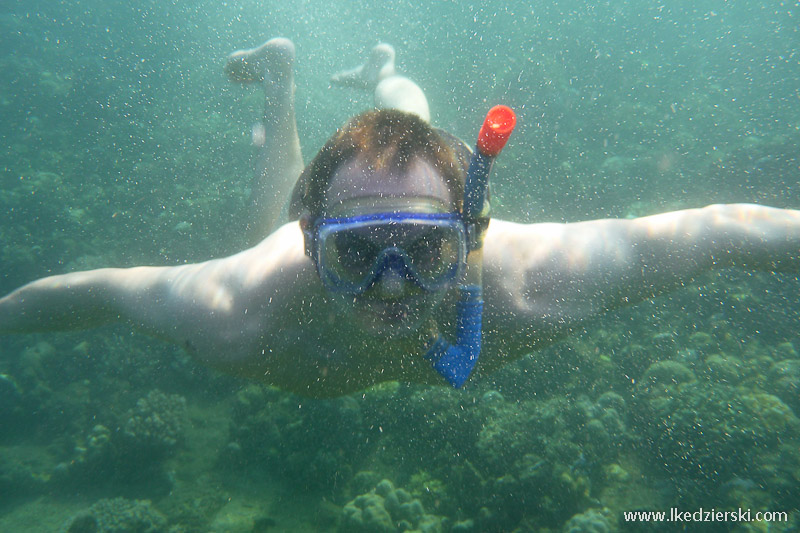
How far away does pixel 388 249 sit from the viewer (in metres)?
1.59

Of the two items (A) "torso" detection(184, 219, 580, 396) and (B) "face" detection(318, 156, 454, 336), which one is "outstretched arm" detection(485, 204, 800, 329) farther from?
(B) "face" detection(318, 156, 454, 336)

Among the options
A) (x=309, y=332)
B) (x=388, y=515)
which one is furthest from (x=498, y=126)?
(x=388, y=515)

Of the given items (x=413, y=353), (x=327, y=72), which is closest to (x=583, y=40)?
(x=327, y=72)

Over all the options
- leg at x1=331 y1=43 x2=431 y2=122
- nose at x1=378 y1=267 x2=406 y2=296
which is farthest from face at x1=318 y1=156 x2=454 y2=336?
leg at x1=331 y1=43 x2=431 y2=122

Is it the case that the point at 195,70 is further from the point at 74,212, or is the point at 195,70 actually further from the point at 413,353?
the point at 413,353

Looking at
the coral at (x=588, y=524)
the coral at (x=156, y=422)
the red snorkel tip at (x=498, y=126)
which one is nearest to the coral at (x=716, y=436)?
the coral at (x=588, y=524)

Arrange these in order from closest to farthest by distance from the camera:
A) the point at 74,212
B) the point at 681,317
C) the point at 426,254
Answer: the point at 426,254 < the point at 681,317 < the point at 74,212

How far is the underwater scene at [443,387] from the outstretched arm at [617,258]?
186 cm

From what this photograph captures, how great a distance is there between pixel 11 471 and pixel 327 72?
25271mm

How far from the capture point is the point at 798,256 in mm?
1969

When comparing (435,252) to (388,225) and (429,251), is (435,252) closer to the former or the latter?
(429,251)

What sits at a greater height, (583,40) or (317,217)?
(583,40)

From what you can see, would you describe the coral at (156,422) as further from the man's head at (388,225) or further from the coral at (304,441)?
the man's head at (388,225)

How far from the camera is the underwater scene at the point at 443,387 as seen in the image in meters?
4.37
